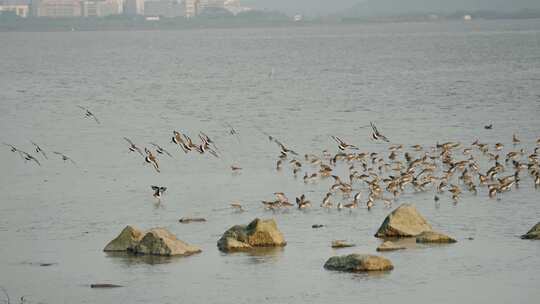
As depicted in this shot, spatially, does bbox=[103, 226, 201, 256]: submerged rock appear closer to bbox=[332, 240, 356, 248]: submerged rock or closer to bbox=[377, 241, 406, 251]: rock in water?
bbox=[332, 240, 356, 248]: submerged rock

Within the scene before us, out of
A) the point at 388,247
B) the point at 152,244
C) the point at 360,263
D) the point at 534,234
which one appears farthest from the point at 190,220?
the point at 534,234

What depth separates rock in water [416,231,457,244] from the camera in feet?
73.4

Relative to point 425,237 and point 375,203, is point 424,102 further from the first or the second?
point 425,237

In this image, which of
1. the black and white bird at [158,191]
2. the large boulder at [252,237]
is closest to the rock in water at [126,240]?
the large boulder at [252,237]

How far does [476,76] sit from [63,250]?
57528 mm

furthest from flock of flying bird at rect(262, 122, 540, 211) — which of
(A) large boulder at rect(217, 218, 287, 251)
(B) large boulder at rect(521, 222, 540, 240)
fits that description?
(B) large boulder at rect(521, 222, 540, 240)

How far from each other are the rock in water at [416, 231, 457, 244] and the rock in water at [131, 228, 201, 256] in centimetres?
376

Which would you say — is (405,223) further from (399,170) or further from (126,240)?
(399,170)

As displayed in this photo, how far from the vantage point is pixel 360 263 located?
798 inches

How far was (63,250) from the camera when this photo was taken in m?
22.7

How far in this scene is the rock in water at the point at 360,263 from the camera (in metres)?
20.3

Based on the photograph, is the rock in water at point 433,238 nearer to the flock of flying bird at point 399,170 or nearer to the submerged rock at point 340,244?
the submerged rock at point 340,244

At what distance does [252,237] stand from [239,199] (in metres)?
5.68

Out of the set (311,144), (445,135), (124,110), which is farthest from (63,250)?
(124,110)
